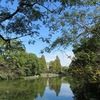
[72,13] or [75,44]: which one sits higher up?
[72,13]

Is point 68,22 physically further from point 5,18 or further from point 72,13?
point 5,18

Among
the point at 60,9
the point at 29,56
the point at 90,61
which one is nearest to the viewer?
the point at 60,9

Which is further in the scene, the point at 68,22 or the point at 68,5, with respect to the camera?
the point at 68,22

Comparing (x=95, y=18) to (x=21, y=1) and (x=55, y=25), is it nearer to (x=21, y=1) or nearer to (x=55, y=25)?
(x=55, y=25)

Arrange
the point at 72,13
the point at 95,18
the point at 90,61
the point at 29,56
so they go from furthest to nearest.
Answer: the point at 29,56
the point at 90,61
the point at 95,18
the point at 72,13

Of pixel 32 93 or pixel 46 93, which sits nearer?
pixel 32 93

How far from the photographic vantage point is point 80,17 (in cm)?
684

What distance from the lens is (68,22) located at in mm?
6891

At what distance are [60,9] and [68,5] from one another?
1.52 feet

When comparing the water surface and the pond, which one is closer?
the pond

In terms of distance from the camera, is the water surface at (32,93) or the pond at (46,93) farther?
the water surface at (32,93)

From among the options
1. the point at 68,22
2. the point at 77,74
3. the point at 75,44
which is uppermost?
the point at 68,22

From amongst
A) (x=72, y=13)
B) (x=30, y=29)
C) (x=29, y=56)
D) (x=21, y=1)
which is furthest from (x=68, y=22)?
(x=29, y=56)

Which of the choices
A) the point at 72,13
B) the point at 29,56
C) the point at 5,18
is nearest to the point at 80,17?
the point at 72,13
